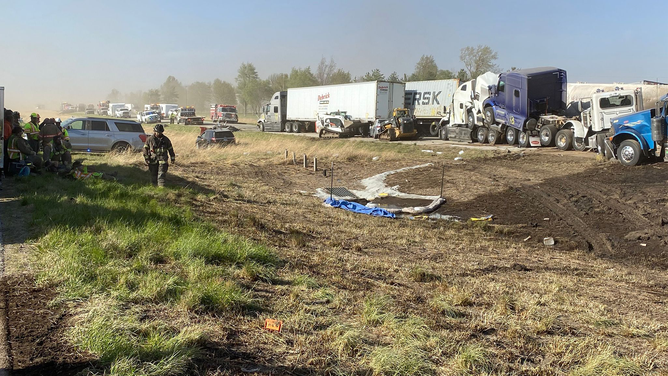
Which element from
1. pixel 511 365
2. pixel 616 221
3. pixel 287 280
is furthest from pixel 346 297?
pixel 616 221

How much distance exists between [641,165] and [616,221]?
6.78 metres

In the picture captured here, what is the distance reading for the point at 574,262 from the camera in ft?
27.6

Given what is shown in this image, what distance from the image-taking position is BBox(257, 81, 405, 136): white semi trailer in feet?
113

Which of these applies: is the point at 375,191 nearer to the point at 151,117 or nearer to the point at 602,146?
the point at 602,146

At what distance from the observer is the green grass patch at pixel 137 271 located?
142 inches

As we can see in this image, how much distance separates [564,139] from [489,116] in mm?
5337

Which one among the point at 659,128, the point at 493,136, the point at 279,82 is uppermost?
the point at 279,82

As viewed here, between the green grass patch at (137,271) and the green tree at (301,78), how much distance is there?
263 feet

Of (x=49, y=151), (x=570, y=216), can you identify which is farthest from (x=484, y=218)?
(x=49, y=151)

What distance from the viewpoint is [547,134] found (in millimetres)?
23219

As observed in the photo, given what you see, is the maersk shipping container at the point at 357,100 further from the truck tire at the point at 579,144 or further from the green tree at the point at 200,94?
the green tree at the point at 200,94

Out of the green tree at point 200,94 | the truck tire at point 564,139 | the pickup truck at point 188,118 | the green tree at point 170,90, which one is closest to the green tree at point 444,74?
the pickup truck at point 188,118

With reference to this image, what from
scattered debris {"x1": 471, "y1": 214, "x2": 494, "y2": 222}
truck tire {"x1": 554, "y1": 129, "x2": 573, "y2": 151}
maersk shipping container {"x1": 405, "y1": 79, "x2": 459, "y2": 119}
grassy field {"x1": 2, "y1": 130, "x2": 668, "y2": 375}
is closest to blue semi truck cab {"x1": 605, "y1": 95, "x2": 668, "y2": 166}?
truck tire {"x1": 554, "y1": 129, "x2": 573, "y2": 151}

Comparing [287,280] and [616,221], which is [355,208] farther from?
[287,280]
